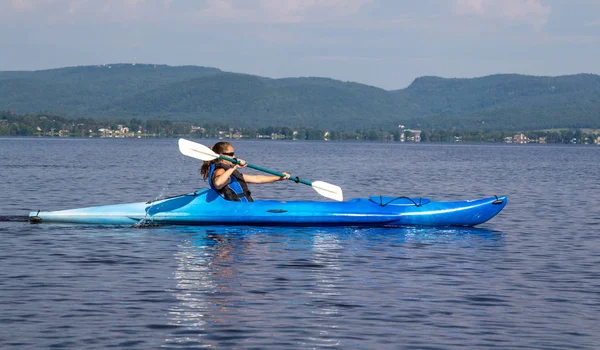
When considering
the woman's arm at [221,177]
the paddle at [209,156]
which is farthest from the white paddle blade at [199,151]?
the woman's arm at [221,177]

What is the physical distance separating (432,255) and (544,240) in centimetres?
487

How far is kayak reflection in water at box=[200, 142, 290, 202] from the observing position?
20562mm

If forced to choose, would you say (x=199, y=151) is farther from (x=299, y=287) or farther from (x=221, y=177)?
(x=299, y=287)

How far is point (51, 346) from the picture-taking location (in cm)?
1070

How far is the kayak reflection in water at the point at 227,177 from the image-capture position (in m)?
20.6

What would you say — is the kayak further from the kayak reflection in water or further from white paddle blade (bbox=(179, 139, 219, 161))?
white paddle blade (bbox=(179, 139, 219, 161))

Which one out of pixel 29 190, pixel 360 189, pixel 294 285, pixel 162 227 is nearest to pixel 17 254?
pixel 162 227

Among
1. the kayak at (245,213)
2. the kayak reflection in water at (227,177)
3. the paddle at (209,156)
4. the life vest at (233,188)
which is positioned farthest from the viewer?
the kayak at (245,213)

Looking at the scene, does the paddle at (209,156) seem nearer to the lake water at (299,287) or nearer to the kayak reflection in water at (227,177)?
the kayak reflection in water at (227,177)

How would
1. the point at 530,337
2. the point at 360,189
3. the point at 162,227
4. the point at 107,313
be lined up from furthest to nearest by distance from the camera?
the point at 360,189 → the point at 162,227 → the point at 107,313 → the point at 530,337

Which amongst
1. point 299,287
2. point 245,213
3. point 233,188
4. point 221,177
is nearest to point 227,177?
point 221,177

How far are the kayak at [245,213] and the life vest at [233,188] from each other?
13 centimetres

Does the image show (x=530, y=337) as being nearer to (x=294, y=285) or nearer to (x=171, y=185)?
(x=294, y=285)

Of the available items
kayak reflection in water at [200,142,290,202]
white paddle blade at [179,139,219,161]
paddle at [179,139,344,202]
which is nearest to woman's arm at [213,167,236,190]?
kayak reflection in water at [200,142,290,202]
